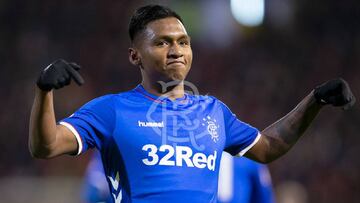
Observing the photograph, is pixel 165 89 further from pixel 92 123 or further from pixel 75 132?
pixel 75 132

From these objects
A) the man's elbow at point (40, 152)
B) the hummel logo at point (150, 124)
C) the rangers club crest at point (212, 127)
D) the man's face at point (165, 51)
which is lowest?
the rangers club crest at point (212, 127)

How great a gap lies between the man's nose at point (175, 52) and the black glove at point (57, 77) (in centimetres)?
58

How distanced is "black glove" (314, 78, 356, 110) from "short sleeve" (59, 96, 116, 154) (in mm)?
923

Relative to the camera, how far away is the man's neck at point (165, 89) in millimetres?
3510

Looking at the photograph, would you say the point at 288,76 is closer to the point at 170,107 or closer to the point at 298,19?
the point at 298,19

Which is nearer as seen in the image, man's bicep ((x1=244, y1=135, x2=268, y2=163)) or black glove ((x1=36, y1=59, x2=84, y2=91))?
black glove ((x1=36, y1=59, x2=84, y2=91))

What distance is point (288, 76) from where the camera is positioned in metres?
11.9

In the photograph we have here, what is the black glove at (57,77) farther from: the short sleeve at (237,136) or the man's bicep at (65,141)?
the short sleeve at (237,136)

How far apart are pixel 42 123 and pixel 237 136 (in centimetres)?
100

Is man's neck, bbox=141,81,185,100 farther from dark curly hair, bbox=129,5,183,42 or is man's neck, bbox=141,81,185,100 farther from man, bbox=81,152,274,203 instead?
man, bbox=81,152,274,203

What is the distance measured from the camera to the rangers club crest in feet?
11.3

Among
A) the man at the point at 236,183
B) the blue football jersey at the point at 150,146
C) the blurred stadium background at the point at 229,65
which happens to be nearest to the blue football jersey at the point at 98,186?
the man at the point at 236,183

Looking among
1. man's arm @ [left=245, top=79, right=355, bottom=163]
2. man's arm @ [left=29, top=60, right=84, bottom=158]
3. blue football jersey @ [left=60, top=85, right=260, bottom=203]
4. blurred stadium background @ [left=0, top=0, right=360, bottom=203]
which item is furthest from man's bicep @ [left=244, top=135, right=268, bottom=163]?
blurred stadium background @ [left=0, top=0, right=360, bottom=203]

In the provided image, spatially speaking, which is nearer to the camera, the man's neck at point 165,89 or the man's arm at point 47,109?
the man's arm at point 47,109
